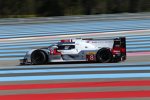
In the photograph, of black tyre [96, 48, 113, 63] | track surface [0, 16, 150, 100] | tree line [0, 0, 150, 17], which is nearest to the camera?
track surface [0, 16, 150, 100]

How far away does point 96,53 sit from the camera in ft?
33.9

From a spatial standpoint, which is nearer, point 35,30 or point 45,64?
point 45,64

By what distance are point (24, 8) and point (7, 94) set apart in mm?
34765

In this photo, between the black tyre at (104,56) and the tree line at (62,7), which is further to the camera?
the tree line at (62,7)

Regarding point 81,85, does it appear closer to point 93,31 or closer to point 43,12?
point 93,31

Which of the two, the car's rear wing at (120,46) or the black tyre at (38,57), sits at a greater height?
the car's rear wing at (120,46)

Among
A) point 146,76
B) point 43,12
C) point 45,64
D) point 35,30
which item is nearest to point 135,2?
point 43,12

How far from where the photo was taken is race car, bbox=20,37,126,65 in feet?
33.8

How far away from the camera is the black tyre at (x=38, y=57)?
1073 cm

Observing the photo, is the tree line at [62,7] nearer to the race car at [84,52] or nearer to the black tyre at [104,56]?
the race car at [84,52]

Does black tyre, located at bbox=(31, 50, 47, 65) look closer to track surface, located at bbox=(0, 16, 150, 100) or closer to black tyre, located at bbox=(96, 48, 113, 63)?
track surface, located at bbox=(0, 16, 150, 100)

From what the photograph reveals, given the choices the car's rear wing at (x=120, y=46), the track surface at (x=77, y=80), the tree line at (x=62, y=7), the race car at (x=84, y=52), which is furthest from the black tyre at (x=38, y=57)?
the tree line at (x=62, y=7)

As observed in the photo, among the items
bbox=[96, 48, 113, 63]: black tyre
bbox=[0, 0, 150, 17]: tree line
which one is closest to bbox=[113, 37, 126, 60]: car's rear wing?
bbox=[96, 48, 113, 63]: black tyre

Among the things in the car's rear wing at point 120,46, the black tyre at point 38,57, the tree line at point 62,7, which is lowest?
the black tyre at point 38,57
